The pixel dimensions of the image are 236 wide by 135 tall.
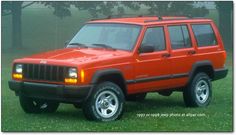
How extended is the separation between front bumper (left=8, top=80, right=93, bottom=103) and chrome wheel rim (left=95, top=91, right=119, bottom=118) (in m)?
0.32

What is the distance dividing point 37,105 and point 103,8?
5.87 meters

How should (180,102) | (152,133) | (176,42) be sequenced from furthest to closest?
(180,102) → (176,42) → (152,133)

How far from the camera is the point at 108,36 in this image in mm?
10539

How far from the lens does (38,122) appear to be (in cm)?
952

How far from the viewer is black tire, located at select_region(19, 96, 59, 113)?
33.6 feet

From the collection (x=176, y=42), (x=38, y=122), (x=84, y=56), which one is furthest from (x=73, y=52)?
(x=176, y=42)

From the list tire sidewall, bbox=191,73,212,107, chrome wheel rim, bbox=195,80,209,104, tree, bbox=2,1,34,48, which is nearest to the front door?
tire sidewall, bbox=191,73,212,107

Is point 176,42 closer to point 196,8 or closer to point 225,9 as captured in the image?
point 196,8

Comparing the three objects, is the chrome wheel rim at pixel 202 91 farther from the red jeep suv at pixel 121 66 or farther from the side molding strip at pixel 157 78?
the side molding strip at pixel 157 78

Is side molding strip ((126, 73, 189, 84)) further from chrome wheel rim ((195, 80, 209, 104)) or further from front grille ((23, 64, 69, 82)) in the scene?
front grille ((23, 64, 69, 82))

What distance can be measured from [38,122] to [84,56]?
126cm

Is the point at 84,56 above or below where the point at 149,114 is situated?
above

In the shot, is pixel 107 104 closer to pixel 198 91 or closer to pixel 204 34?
pixel 198 91

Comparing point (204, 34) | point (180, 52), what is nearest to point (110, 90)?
point (180, 52)
